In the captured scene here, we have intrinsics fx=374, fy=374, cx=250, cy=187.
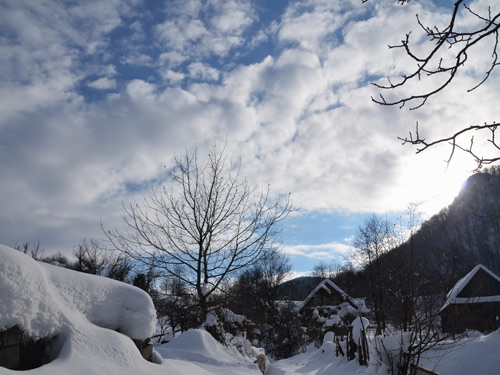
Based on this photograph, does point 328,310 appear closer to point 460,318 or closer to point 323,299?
point 323,299

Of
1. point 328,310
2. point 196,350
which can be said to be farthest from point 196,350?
point 328,310

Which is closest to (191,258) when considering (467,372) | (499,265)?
(467,372)

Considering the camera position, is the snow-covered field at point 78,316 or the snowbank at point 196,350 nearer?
the snow-covered field at point 78,316

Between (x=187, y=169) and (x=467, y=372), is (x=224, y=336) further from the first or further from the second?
(x=467, y=372)

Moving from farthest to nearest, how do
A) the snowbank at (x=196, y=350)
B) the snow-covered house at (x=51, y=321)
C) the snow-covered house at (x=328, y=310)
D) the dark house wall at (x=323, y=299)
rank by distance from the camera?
the dark house wall at (x=323, y=299) < the snow-covered house at (x=328, y=310) < the snowbank at (x=196, y=350) < the snow-covered house at (x=51, y=321)

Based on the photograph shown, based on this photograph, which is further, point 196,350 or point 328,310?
point 328,310

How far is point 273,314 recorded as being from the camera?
29828 millimetres

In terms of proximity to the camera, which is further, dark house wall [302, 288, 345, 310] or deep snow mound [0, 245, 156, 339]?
dark house wall [302, 288, 345, 310]

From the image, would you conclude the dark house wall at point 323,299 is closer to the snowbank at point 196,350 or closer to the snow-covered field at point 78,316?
the snowbank at point 196,350

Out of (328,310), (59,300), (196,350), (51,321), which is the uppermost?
(59,300)

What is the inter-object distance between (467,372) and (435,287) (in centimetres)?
190

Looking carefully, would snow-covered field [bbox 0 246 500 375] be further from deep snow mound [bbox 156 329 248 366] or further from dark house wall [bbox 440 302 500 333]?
dark house wall [bbox 440 302 500 333]

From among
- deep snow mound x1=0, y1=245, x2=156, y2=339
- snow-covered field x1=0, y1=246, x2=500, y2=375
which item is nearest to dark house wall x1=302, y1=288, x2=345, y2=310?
snow-covered field x1=0, y1=246, x2=500, y2=375

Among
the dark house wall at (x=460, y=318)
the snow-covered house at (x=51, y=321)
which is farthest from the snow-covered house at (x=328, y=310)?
the snow-covered house at (x=51, y=321)
